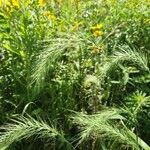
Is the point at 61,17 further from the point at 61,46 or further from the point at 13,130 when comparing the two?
the point at 13,130

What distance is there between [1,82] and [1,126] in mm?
284

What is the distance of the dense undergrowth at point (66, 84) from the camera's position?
8.68ft

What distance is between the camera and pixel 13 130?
253cm

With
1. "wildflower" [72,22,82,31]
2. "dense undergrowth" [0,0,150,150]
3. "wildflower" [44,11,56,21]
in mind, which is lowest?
"dense undergrowth" [0,0,150,150]

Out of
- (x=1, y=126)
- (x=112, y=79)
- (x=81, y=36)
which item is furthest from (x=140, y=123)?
(x=1, y=126)

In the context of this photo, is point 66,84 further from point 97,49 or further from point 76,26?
point 76,26

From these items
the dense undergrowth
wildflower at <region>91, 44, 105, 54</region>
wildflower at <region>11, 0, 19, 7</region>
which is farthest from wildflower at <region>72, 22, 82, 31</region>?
wildflower at <region>11, 0, 19, 7</region>

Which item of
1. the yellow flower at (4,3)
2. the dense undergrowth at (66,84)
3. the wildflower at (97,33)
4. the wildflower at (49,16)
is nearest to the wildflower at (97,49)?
the dense undergrowth at (66,84)

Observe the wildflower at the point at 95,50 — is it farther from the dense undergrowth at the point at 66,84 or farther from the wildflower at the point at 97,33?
the wildflower at the point at 97,33

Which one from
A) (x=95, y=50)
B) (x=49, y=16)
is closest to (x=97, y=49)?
(x=95, y=50)

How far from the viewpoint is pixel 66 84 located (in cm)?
291

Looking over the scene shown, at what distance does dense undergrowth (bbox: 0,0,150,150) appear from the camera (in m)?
2.64

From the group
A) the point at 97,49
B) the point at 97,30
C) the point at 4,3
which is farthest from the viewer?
the point at 97,30

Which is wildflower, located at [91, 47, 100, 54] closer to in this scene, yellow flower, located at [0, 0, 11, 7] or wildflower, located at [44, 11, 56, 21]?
wildflower, located at [44, 11, 56, 21]
